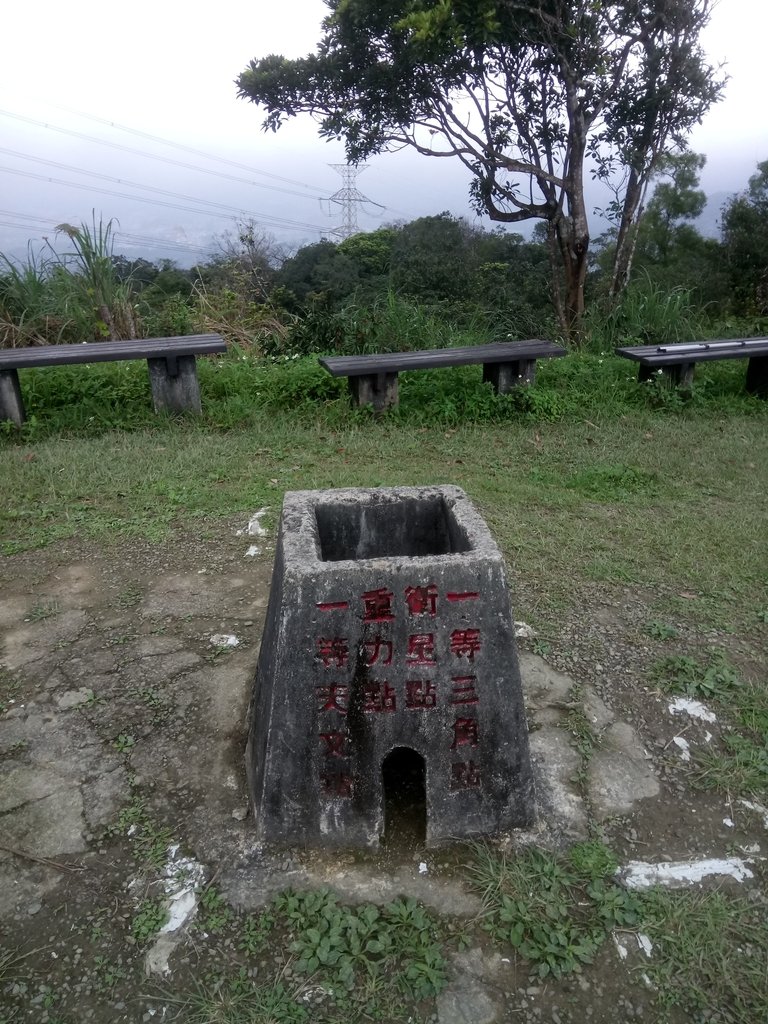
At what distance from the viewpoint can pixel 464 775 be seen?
6.64ft

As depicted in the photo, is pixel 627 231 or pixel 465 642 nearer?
pixel 465 642

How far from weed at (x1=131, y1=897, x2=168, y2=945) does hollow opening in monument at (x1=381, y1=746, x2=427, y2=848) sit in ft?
1.92

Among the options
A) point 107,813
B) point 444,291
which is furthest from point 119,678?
point 444,291

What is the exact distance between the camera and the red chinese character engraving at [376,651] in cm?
196

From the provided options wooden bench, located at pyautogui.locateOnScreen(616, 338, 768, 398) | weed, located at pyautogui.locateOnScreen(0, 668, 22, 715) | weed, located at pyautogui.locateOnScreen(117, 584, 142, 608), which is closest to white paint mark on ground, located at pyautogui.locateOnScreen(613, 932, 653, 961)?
weed, located at pyautogui.locateOnScreen(0, 668, 22, 715)

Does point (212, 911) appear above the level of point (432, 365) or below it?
below

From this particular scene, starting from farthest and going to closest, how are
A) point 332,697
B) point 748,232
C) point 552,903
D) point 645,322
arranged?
point 748,232
point 645,322
point 332,697
point 552,903

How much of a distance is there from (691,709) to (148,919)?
1819 millimetres

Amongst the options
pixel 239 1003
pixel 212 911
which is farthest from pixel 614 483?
pixel 239 1003

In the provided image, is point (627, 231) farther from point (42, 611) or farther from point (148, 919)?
point (148, 919)

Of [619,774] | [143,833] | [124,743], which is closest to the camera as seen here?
[143,833]

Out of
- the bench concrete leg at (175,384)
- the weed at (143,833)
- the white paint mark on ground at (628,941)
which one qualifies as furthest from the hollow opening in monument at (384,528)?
the bench concrete leg at (175,384)

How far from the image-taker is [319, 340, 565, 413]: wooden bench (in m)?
5.66

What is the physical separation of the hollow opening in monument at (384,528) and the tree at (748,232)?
14.7 meters
